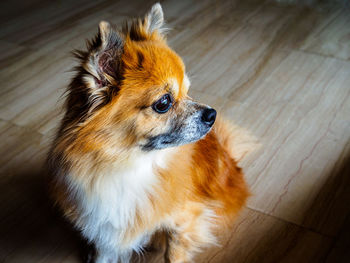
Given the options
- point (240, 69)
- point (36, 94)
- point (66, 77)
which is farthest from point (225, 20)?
point (36, 94)

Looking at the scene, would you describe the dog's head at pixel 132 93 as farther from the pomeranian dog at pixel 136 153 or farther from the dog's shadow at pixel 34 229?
the dog's shadow at pixel 34 229

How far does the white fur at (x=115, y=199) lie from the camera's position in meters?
1.28

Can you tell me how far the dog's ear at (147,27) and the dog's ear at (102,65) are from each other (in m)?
0.19

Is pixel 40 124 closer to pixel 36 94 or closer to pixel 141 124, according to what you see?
pixel 36 94

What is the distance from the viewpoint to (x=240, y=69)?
2.56m

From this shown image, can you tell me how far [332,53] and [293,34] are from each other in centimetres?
35

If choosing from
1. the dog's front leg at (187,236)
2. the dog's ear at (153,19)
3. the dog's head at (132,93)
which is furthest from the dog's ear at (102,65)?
the dog's front leg at (187,236)

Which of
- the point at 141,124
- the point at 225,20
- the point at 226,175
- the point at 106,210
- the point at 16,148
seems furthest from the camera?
the point at 225,20

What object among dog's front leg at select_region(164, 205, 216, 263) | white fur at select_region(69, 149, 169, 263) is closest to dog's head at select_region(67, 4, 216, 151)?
white fur at select_region(69, 149, 169, 263)

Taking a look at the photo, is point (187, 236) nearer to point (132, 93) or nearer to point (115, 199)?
point (115, 199)

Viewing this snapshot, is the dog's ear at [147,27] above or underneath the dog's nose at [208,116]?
above

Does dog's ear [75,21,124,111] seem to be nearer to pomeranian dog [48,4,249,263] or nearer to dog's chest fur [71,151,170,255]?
pomeranian dog [48,4,249,263]

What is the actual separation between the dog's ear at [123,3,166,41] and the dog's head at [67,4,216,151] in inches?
1.4

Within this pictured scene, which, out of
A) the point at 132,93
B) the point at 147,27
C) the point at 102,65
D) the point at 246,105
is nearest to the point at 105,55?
the point at 102,65
